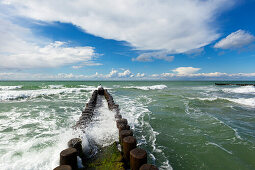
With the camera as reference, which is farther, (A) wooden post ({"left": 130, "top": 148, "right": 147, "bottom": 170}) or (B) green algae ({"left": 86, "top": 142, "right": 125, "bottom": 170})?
(B) green algae ({"left": 86, "top": 142, "right": 125, "bottom": 170})

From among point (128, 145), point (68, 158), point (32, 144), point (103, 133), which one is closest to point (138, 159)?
point (128, 145)

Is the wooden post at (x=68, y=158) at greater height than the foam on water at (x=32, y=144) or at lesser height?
greater

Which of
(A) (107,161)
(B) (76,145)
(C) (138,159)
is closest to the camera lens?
Answer: (C) (138,159)

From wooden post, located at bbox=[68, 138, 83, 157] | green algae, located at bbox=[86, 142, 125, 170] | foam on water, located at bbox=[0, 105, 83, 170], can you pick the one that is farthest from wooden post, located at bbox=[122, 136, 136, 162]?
foam on water, located at bbox=[0, 105, 83, 170]

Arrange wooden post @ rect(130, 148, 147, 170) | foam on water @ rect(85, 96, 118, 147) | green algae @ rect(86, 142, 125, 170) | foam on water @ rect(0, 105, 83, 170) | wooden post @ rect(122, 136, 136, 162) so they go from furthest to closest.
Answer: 1. foam on water @ rect(85, 96, 118, 147)
2. foam on water @ rect(0, 105, 83, 170)
3. wooden post @ rect(122, 136, 136, 162)
4. green algae @ rect(86, 142, 125, 170)
5. wooden post @ rect(130, 148, 147, 170)

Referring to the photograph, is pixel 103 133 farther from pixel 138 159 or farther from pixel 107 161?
pixel 138 159

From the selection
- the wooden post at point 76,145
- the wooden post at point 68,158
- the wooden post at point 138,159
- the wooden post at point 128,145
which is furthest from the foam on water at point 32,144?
the wooden post at point 138,159

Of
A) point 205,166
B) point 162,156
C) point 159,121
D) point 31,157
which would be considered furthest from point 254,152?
point 31,157

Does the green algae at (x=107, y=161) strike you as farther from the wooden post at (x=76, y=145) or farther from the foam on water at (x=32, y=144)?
the foam on water at (x=32, y=144)

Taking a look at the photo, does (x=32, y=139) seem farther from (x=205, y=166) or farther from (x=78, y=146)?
(x=205, y=166)

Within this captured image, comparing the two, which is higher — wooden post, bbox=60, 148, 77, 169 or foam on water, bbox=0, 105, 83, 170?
wooden post, bbox=60, 148, 77, 169

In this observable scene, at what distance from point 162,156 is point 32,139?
5152mm

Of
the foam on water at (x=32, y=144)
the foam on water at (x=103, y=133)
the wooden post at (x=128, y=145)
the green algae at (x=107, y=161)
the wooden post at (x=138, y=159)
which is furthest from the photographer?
the foam on water at (x=103, y=133)

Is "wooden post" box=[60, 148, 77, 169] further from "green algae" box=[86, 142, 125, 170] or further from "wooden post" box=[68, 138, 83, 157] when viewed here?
"green algae" box=[86, 142, 125, 170]
